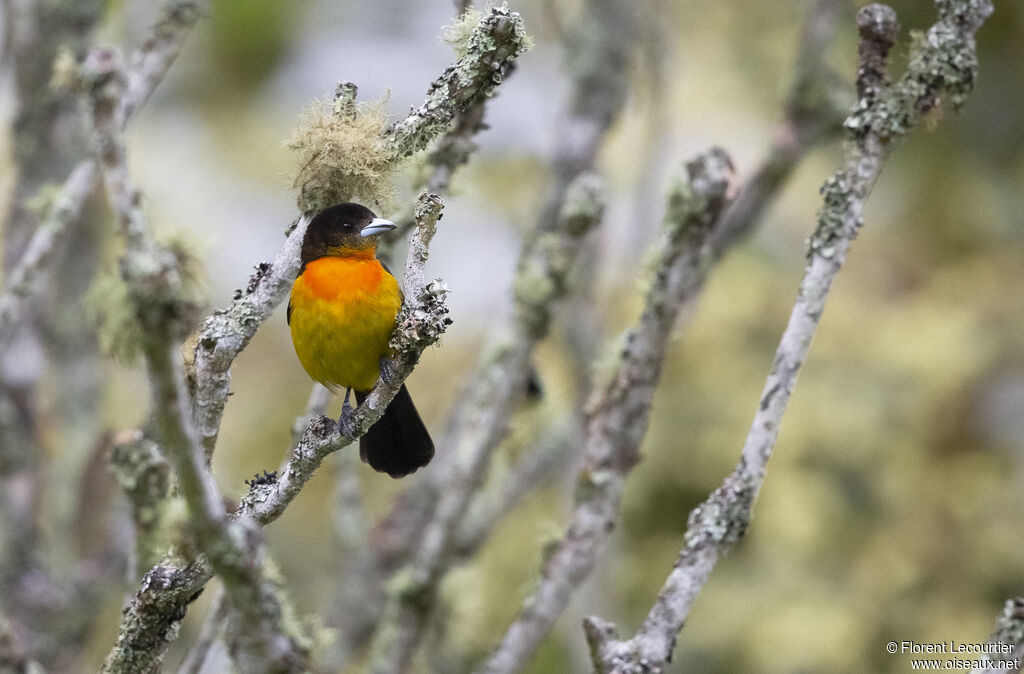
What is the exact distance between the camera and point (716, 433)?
6.42 meters

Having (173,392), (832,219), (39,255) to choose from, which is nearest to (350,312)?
(39,255)

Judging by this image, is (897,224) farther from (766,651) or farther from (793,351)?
(793,351)

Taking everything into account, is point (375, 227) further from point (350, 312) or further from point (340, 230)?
point (350, 312)

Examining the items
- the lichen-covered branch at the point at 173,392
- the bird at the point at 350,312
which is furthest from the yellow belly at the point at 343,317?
the lichen-covered branch at the point at 173,392

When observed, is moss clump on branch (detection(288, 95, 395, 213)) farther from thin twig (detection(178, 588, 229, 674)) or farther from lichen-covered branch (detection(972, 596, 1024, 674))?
lichen-covered branch (detection(972, 596, 1024, 674))

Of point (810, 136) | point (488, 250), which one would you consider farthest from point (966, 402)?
point (488, 250)

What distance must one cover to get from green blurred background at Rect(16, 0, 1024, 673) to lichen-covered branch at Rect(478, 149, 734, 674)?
113 centimetres

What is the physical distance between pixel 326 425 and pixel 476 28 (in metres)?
1.05

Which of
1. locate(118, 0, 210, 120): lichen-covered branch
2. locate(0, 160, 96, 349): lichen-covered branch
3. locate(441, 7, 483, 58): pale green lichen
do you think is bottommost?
locate(441, 7, 483, 58): pale green lichen

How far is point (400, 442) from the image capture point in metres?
3.51

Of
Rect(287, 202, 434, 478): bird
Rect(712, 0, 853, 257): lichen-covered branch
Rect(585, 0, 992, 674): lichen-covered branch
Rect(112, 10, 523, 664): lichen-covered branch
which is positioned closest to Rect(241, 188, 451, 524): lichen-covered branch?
Rect(112, 10, 523, 664): lichen-covered branch

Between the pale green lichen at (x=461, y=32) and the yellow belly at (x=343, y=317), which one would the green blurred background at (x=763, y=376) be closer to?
the yellow belly at (x=343, y=317)

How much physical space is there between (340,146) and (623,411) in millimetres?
1490

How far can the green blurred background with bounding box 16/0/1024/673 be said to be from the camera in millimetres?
5875
